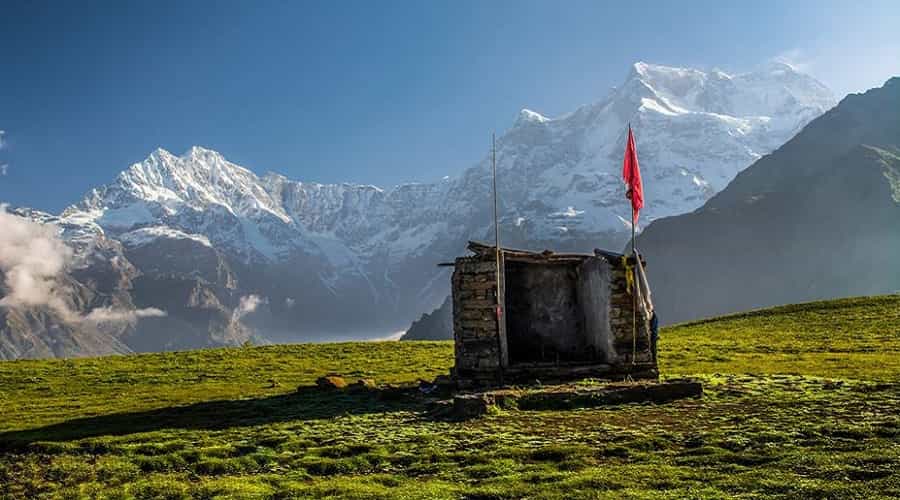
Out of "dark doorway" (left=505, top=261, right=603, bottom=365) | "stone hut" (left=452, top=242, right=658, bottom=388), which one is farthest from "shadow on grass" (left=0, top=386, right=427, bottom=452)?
"dark doorway" (left=505, top=261, right=603, bottom=365)

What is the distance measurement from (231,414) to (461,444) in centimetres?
997

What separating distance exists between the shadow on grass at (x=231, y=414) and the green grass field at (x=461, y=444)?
0.34 ft

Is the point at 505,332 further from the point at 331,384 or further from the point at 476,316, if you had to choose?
the point at 331,384

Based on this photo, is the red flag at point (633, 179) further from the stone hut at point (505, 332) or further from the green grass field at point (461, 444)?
the green grass field at point (461, 444)

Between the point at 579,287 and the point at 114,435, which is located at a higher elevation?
the point at 579,287

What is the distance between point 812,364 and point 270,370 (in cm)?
2831

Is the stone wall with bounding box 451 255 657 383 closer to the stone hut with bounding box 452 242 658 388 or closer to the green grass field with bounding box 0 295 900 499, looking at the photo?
the stone hut with bounding box 452 242 658 388

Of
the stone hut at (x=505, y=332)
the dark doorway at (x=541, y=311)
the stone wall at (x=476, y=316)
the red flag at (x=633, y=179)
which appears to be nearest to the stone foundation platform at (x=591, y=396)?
the stone hut at (x=505, y=332)

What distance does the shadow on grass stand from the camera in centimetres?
2015

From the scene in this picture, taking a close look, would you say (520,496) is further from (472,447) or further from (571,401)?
(571,401)

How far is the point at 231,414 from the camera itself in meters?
22.4

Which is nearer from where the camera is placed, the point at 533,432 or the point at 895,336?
the point at 533,432

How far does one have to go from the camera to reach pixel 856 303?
5691 cm

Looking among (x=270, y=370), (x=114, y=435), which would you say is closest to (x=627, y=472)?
(x=114, y=435)
